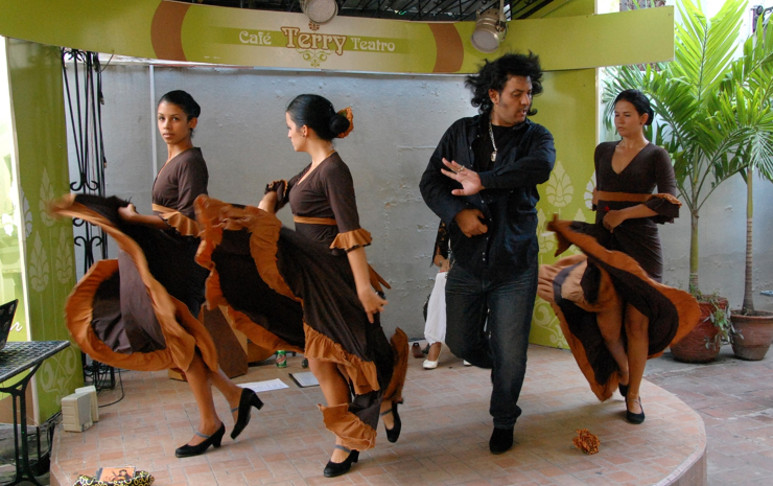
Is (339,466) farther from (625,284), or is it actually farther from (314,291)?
(625,284)

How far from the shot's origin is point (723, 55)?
Answer: 5996 mm

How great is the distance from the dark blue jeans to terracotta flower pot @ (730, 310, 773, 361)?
3.89m

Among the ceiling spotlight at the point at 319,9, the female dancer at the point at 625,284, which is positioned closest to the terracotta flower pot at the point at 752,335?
the female dancer at the point at 625,284

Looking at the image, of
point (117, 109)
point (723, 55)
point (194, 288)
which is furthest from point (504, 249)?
point (723, 55)

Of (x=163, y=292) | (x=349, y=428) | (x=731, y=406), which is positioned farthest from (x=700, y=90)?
(x=163, y=292)

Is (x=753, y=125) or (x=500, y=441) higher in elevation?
(x=753, y=125)

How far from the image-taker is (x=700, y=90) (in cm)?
607

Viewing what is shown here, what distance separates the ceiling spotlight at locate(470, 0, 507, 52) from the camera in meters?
5.33

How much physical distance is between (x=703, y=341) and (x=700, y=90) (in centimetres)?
229

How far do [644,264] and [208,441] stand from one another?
258 centimetres

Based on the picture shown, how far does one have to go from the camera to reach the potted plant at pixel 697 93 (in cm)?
589

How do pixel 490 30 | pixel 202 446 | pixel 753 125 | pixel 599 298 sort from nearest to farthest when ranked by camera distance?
pixel 202 446, pixel 599 298, pixel 490 30, pixel 753 125

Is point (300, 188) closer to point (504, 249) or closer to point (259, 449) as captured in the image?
point (504, 249)

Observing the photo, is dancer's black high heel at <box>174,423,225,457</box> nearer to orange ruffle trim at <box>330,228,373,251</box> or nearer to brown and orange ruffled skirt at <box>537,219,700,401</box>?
orange ruffle trim at <box>330,228,373,251</box>
